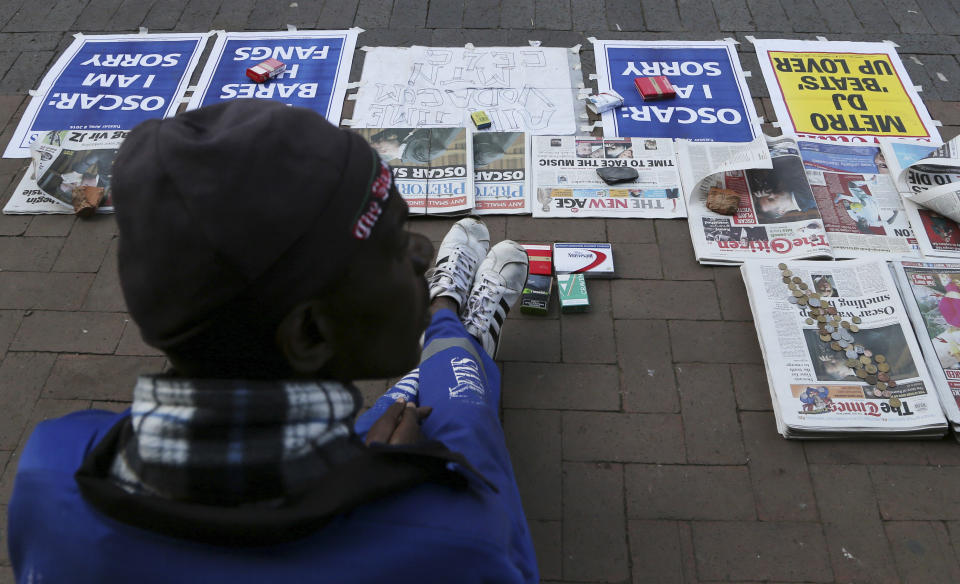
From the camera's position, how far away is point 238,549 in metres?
0.85

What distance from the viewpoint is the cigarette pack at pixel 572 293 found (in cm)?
246

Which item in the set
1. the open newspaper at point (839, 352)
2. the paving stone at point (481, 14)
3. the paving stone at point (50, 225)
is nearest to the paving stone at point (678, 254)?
the open newspaper at point (839, 352)

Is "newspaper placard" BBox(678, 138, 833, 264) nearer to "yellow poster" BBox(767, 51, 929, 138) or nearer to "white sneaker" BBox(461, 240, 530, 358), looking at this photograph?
"yellow poster" BBox(767, 51, 929, 138)

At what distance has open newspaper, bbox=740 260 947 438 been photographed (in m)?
2.09

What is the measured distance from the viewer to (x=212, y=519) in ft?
2.69

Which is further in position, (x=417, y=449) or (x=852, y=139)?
(x=852, y=139)

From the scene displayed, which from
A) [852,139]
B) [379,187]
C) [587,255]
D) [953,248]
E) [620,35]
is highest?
[379,187]

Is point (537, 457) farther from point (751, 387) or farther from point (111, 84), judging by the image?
point (111, 84)

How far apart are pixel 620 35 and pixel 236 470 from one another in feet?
10.9

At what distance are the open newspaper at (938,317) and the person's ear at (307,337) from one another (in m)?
2.06

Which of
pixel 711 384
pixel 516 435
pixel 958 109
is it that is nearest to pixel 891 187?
pixel 958 109

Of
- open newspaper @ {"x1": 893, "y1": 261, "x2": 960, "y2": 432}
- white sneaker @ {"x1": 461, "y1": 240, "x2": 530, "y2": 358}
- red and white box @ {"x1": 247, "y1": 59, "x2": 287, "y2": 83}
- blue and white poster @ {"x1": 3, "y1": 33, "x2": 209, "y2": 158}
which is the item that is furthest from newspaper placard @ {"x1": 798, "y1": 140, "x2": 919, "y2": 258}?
blue and white poster @ {"x1": 3, "y1": 33, "x2": 209, "y2": 158}

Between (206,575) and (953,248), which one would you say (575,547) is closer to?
(206,575)

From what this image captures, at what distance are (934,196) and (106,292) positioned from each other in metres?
3.23
